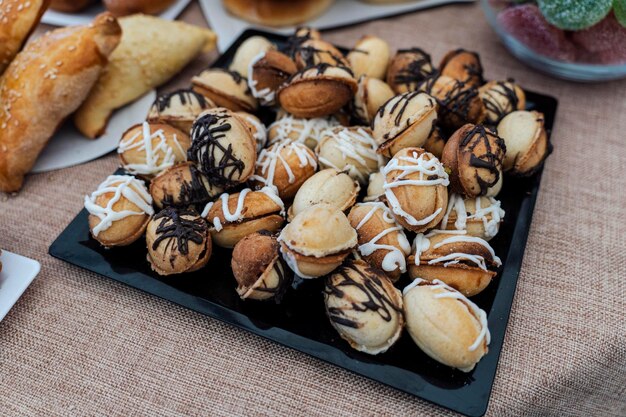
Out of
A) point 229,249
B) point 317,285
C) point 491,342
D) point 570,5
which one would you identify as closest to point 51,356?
point 229,249

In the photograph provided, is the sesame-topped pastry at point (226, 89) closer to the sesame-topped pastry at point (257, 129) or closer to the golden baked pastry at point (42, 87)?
the sesame-topped pastry at point (257, 129)

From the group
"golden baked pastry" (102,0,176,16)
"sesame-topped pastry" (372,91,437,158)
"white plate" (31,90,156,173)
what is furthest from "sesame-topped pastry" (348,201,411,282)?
"golden baked pastry" (102,0,176,16)

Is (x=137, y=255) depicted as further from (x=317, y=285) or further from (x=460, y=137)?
(x=460, y=137)

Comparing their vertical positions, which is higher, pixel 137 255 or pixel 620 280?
pixel 137 255

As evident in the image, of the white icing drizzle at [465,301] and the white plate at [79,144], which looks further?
the white plate at [79,144]

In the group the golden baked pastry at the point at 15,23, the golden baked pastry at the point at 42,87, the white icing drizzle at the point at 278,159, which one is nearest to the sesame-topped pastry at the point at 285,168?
the white icing drizzle at the point at 278,159

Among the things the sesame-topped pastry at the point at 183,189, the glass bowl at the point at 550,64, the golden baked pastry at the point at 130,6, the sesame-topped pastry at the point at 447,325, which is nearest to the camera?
the sesame-topped pastry at the point at 447,325

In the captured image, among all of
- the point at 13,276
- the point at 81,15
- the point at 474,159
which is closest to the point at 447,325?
the point at 474,159

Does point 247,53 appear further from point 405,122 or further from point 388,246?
point 388,246
